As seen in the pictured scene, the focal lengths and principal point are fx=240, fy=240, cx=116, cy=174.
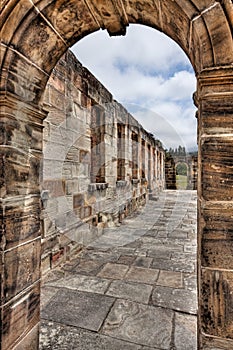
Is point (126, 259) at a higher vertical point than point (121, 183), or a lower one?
lower

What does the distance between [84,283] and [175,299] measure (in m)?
1.05

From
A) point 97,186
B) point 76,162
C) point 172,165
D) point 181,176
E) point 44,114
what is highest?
point 172,165

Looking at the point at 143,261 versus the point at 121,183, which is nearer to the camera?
the point at 143,261

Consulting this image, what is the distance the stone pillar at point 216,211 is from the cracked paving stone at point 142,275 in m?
1.79

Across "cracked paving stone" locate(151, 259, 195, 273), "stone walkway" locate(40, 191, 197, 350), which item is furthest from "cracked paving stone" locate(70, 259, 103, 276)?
"cracked paving stone" locate(151, 259, 195, 273)

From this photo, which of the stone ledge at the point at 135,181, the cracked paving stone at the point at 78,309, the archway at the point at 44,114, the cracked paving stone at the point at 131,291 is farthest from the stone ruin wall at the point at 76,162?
the stone ledge at the point at 135,181

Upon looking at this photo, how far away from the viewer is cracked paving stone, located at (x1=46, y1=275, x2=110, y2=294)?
2.68m

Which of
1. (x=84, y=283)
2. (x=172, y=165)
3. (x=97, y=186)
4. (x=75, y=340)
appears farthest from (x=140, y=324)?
(x=172, y=165)

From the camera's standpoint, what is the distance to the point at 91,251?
403 centimetres

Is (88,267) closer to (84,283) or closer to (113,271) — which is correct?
(113,271)

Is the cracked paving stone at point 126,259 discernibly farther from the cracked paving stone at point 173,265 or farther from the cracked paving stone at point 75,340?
the cracked paving stone at point 75,340

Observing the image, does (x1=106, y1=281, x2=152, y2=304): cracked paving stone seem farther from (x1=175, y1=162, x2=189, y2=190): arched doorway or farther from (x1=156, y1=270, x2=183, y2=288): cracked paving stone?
(x1=175, y1=162, x2=189, y2=190): arched doorway

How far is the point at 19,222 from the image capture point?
1609 mm

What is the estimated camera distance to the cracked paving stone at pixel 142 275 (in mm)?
2920
